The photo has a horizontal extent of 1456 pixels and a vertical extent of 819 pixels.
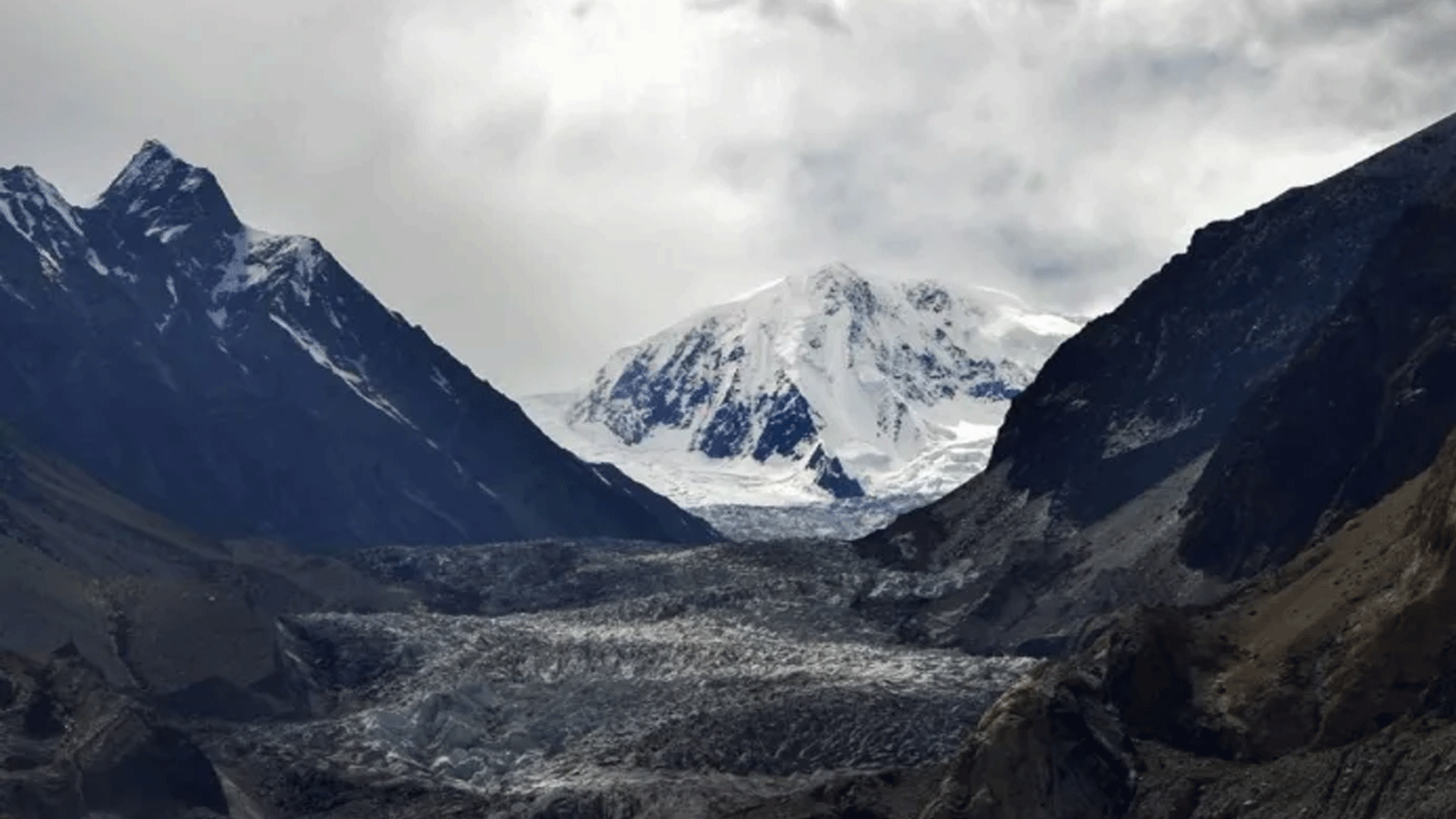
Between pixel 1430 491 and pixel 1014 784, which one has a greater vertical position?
pixel 1430 491

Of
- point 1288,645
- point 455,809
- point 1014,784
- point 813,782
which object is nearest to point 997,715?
point 1014,784

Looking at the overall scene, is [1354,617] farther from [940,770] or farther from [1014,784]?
[940,770]

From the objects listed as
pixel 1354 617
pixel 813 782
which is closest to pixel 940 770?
pixel 813 782

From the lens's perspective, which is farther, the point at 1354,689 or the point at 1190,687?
the point at 1190,687

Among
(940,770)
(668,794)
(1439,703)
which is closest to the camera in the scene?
(1439,703)

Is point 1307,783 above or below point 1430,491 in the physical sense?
below

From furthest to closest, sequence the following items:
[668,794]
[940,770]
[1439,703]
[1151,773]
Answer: [668,794] → [940,770] → [1151,773] → [1439,703]

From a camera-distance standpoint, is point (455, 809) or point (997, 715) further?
point (455, 809)

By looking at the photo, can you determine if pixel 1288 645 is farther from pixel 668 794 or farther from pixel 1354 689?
pixel 668 794

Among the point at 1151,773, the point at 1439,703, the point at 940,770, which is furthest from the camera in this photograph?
the point at 940,770
